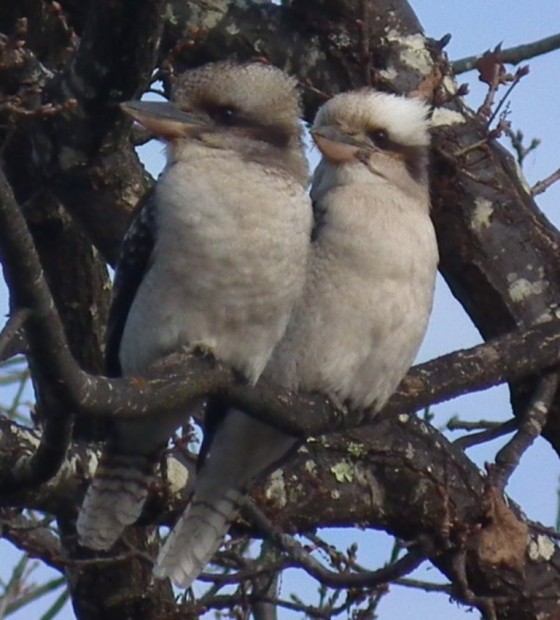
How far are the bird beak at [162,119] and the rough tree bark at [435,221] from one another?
0.08 metres

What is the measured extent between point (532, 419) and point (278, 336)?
116cm

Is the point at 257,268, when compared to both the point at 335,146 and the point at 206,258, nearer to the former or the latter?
the point at 206,258

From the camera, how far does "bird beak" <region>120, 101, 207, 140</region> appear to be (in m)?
3.90

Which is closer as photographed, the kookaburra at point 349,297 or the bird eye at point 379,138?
the kookaburra at point 349,297

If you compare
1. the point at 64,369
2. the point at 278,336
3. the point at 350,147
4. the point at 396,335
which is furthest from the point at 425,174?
the point at 64,369

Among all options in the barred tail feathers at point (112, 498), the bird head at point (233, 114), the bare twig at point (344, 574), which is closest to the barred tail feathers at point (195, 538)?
the barred tail feathers at point (112, 498)

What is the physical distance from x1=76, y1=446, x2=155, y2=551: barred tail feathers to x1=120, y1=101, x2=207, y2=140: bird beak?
2.66 feet

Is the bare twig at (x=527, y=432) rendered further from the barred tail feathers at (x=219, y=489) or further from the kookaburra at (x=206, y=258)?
the kookaburra at (x=206, y=258)

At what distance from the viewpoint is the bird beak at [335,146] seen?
426cm

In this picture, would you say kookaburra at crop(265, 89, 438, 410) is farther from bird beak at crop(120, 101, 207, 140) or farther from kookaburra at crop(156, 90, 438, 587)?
bird beak at crop(120, 101, 207, 140)

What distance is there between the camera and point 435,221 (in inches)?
200

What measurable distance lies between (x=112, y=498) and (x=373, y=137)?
3.94 feet

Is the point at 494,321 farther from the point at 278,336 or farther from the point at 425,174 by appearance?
the point at 278,336

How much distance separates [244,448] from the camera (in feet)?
14.1
